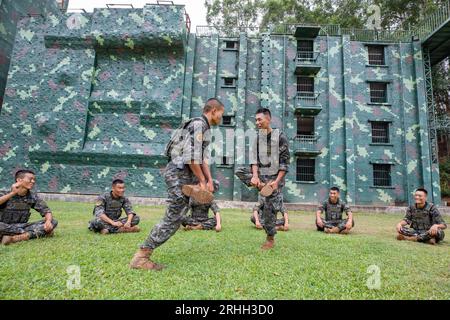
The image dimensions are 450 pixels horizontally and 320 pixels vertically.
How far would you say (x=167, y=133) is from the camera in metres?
17.5

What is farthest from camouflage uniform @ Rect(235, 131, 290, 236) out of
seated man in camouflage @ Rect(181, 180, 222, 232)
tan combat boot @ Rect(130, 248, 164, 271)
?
seated man in camouflage @ Rect(181, 180, 222, 232)

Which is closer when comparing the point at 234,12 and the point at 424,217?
the point at 424,217

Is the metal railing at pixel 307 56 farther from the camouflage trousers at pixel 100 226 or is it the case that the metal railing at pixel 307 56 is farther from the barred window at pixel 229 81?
the camouflage trousers at pixel 100 226

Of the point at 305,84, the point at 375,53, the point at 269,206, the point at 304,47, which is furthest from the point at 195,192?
the point at 375,53

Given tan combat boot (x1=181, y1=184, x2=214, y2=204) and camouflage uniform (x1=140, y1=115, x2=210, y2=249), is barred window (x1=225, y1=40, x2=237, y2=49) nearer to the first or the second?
camouflage uniform (x1=140, y1=115, x2=210, y2=249)

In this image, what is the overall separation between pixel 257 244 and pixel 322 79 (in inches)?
646

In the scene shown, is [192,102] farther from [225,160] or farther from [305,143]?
[305,143]

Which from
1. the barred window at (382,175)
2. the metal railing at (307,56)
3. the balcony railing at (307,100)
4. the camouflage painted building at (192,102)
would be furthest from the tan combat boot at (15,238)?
the barred window at (382,175)

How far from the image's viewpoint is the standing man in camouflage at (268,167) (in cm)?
476

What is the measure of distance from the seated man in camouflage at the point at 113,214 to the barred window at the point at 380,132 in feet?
55.3

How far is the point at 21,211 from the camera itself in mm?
5238

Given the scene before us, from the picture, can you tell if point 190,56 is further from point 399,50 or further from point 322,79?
point 399,50

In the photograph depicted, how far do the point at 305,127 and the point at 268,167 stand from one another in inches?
601

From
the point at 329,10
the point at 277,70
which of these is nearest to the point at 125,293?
the point at 277,70
